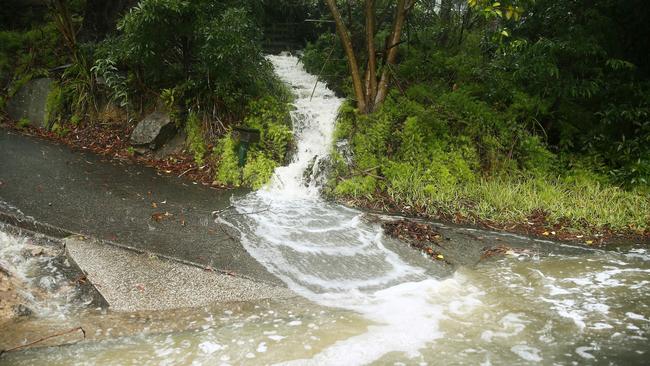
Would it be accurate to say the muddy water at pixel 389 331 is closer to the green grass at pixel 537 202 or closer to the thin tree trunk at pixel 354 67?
the green grass at pixel 537 202

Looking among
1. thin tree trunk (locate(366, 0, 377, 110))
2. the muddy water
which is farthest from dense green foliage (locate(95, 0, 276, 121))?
the muddy water

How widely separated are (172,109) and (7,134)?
2.93 m

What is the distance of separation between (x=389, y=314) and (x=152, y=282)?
7.12 feet

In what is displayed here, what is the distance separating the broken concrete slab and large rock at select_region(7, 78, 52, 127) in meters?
5.35

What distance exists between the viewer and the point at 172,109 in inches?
322

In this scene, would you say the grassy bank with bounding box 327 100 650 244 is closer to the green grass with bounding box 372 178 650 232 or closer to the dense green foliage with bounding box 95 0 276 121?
the green grass with bounding box 372 178 650 232

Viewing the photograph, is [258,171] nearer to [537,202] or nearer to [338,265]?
[338,265]

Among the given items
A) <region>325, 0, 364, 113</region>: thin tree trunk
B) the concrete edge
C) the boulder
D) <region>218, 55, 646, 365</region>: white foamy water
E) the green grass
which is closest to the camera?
<region>218, 55, 646, 365</region>: white foamy water

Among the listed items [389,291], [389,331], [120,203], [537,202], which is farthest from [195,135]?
[537,202]

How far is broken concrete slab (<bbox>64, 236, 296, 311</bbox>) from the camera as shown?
3.98m

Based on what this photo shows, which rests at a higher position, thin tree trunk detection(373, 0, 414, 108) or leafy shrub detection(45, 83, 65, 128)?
thin tree trunk detection(373, 0, 414, 108)

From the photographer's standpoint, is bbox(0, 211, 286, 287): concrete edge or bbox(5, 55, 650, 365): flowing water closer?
bbox(5, 55, 650, 365): flowing water

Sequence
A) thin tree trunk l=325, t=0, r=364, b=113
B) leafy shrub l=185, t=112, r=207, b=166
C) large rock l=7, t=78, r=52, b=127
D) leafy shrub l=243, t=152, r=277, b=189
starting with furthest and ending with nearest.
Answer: large rock l=7, t=78, r=52, b=127
thin tree trunk l=325, t=0, r=364, b=113
leafy shrub l=185, t=112, r=207, b=166
leafy shrub l=243, t=152, r=277, b=189

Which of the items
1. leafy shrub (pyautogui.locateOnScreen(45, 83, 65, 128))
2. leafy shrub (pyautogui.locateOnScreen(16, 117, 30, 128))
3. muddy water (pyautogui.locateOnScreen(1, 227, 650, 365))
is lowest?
muddy water (pyautogui.locateOnScreen(1, 227, 650, 365))
